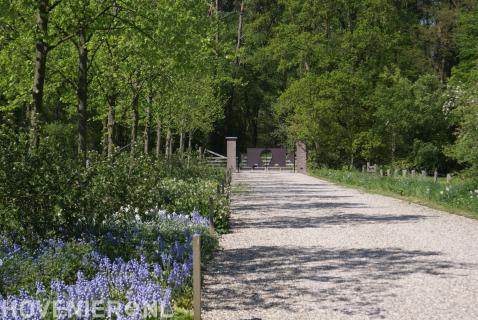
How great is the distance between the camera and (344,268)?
8.34 m

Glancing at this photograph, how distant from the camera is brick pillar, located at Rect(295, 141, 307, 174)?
1708 inches

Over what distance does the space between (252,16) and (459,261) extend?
46380 mm

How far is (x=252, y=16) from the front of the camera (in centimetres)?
5297

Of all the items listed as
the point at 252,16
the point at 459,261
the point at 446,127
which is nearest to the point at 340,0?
the point at 446,127

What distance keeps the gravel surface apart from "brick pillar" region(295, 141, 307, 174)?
92.4 feet

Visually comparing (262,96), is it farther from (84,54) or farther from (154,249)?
(154,249)

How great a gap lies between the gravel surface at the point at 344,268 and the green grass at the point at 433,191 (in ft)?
3.93

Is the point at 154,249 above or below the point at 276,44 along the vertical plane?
below

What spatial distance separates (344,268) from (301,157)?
3634cm

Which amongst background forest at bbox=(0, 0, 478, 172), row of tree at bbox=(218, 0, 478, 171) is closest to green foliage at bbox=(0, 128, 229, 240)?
background forest at bbox=(0, 0, 478, 172)

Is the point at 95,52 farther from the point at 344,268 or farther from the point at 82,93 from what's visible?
the point at 344,268

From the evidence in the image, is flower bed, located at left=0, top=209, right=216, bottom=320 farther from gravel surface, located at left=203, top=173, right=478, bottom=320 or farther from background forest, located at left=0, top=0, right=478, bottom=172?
background forest, located at left=0, top=0, right=478, bottom=172

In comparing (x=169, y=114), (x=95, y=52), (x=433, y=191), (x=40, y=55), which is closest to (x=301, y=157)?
(x=169, y=114)

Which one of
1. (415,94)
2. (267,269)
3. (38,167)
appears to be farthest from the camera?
(415,94)
